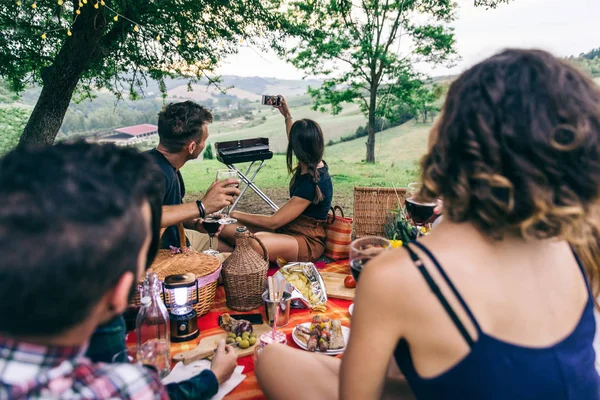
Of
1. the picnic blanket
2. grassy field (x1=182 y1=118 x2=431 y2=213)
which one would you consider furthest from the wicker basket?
grassy field (x1=182 y1=118 x2=431 y2=213)

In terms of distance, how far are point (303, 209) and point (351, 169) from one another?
713cm

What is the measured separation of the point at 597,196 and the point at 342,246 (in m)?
2.76

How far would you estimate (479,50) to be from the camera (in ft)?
3.76

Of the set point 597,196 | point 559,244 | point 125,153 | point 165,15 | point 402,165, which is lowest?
point 402,165

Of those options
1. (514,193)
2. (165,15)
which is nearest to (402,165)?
(165,15)

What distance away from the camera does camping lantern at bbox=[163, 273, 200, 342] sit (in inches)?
81.2

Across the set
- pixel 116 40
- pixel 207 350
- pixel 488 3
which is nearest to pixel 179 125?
pixel 207 350

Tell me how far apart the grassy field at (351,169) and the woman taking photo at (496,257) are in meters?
6.22

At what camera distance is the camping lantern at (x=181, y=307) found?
6.77 feet

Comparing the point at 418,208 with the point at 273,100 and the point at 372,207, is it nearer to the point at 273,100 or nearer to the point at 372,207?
the point at 372,207

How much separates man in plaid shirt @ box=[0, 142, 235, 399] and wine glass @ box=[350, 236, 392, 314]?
752 mm

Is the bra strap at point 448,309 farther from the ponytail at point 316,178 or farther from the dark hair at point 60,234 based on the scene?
the ponytail at point 316,178

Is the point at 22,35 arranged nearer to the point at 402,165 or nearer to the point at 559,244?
the point at 559,244

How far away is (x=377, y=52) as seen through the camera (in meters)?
9.75
